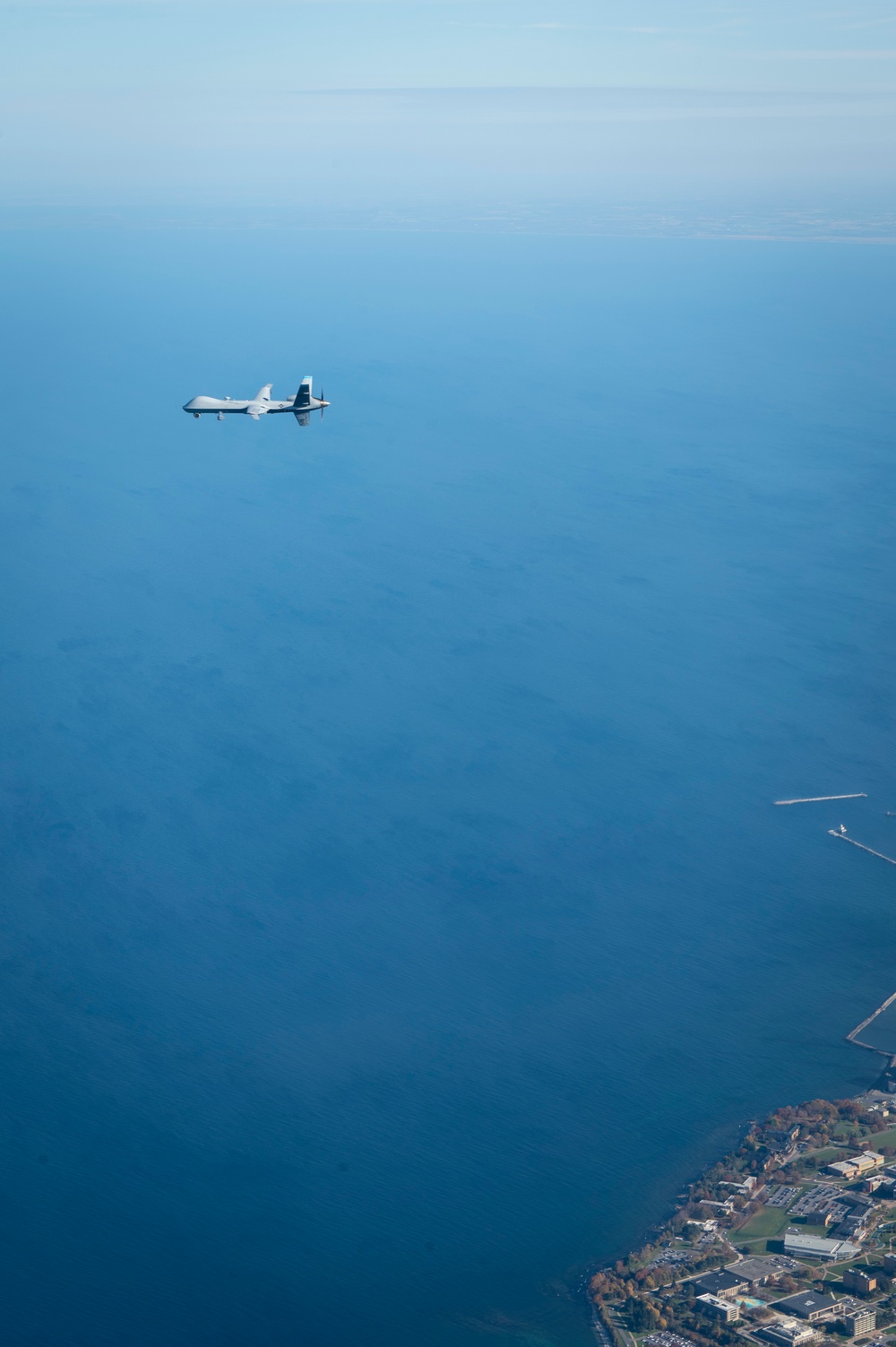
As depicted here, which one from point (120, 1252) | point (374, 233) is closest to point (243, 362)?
point (120, 1252)

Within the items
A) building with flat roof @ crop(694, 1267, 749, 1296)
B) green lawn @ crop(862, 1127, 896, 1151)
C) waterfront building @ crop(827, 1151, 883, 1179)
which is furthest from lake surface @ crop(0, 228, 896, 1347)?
waterfront building @ crop(827, 1151, 883, 1179)

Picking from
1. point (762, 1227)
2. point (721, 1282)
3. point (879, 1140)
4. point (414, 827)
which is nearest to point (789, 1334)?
point (721, 1282)

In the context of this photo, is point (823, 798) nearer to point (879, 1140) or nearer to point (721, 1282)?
point (879, 1140)

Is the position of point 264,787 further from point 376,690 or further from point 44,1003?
point 44,1003

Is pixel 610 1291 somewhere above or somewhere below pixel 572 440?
below

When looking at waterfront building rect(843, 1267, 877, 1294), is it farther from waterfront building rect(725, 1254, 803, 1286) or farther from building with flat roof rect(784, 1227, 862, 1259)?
waterfront building rect(725, 1254, 803, 1286)

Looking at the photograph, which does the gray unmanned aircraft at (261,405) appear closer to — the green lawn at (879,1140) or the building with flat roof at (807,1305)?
the green lawn at (879,1140)
